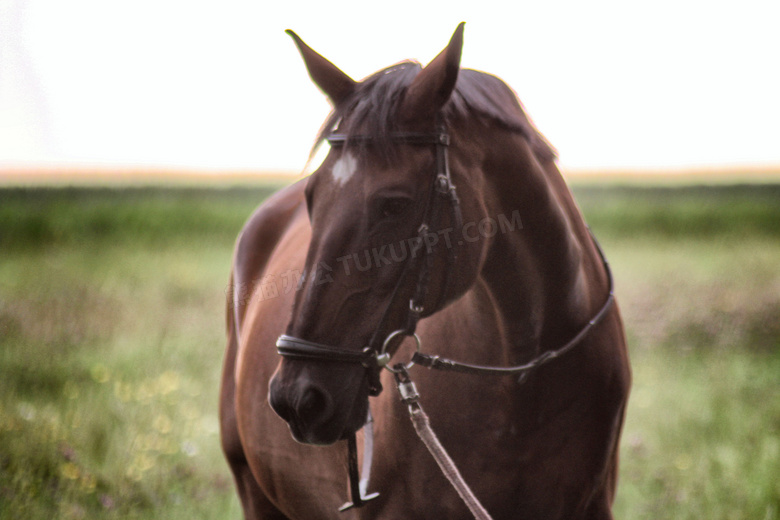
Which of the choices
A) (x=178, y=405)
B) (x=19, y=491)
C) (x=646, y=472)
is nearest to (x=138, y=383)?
(x=178, y=405)

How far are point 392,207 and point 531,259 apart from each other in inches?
21.3

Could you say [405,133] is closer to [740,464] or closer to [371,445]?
[371,445]

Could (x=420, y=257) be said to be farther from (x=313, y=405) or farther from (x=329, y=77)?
(x=329, y=77)

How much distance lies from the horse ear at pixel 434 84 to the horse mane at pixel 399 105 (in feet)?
0.13

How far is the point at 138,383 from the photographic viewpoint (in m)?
6.16

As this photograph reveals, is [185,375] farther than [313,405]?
Yes

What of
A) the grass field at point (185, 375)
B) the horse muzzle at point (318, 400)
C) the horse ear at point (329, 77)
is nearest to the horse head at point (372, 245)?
the horse muzzle at point (318, 400)

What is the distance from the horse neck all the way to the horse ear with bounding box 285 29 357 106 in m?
0.45

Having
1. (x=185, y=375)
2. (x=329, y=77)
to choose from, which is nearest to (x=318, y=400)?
(x=329, y=77)

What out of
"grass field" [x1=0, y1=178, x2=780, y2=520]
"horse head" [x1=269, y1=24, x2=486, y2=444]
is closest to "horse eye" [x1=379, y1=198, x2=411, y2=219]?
"horse head" [x1=269, y1=24, x2=486, y2=444]

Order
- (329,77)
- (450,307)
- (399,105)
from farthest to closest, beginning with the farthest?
(450,307) < (329,77) < (399,105)

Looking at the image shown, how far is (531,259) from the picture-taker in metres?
1.80

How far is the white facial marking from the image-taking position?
4.94ft

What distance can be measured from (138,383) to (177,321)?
2516mm
